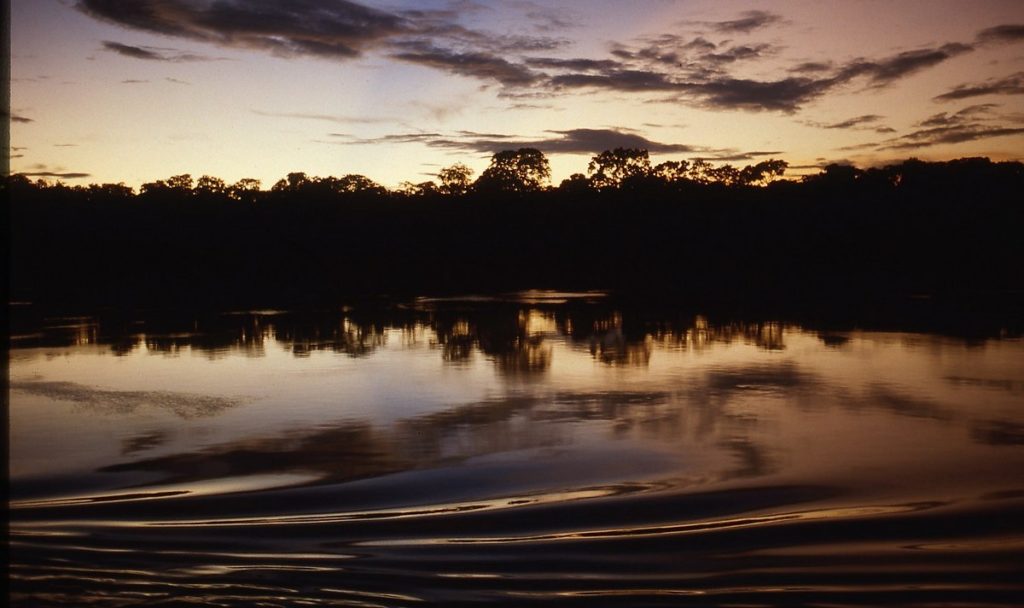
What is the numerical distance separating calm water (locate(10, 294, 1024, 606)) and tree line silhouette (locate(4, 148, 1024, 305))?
2404 centimetres

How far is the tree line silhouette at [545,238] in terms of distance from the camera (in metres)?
47.5

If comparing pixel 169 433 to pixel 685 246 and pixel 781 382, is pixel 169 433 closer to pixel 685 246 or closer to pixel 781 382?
pixel 781 382

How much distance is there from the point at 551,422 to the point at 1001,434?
562 centimetres

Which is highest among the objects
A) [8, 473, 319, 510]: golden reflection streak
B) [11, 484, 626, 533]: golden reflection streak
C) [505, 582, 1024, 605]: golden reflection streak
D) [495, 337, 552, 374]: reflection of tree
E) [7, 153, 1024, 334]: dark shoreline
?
[7, 153, 1024, 334]: dark shoreline

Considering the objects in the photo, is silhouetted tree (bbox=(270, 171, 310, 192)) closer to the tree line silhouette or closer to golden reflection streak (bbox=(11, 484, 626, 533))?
the tree line silhouette

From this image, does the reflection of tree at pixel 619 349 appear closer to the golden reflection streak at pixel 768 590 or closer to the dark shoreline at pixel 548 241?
the golden reflection streak at pixel 768 590

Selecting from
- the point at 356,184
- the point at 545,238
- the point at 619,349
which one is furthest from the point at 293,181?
the point at 619,349

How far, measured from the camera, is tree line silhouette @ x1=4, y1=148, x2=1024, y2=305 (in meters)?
47.5

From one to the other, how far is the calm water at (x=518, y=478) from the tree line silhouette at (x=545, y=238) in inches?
946

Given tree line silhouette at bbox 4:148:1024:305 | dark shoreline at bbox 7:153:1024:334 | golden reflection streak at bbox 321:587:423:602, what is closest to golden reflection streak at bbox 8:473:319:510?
golden reflection streak at bbox 321:587:423:602

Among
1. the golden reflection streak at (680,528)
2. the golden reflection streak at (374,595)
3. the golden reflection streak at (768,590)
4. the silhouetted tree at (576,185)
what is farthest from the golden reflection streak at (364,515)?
the silhouetted tree at (576,185)

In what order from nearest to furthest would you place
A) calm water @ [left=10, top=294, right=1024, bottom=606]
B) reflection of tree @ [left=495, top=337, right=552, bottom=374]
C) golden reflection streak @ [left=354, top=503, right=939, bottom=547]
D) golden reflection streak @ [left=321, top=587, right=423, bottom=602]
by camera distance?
1. golden reflection streak @ [left=321, top=587, right=423, bottom=602]
2. calm water @ [left=10, top=294, right=1024, bottom=606]
3. golden reflection streak @ [left=354, top=503, right=939, bottom=547]
4. reflection of tree @ [left=495, top=337, right=552, bottom=374]

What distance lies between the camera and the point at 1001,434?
35.3 feet

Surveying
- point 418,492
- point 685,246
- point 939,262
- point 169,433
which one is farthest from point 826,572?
point 685,246
